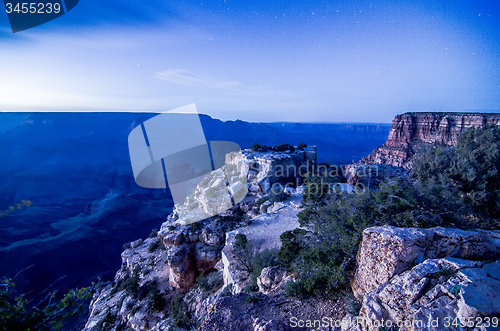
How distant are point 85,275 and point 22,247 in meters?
9.76

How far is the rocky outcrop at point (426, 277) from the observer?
2.69 m

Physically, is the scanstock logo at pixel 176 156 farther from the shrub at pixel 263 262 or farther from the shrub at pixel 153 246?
the shrub at pixel 263 262

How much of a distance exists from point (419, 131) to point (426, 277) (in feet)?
124

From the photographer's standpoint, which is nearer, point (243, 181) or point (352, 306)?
point (352, 306)

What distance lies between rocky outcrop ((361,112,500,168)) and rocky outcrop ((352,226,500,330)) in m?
26.8

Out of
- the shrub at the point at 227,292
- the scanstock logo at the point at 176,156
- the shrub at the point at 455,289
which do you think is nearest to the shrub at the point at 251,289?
the shrub at the point at 227,292

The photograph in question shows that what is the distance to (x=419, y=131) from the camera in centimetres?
3278

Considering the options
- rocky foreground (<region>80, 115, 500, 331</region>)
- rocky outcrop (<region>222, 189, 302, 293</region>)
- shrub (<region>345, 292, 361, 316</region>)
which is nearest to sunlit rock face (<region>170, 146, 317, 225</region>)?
rocky outcrop (<region>222, 189, 302, 293</region>)

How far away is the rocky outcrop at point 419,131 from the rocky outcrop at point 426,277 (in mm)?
26811

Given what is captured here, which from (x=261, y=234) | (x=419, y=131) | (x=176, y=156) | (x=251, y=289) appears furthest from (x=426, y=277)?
(x=176, y=156)

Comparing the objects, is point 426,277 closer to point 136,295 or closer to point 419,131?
point 136,295

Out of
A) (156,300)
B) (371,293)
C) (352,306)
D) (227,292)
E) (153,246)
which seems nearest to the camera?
(371,293)

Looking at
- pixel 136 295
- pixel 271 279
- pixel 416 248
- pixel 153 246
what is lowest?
pixel 136 295

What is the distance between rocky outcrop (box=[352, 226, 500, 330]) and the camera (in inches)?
106
